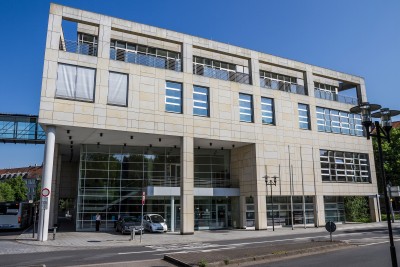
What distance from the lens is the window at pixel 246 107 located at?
103ft

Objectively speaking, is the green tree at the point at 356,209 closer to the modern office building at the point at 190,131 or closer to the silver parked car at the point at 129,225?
the modern office building at the point at 190,131

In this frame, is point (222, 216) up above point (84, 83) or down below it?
below

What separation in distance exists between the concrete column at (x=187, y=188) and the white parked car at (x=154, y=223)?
7.38 ft

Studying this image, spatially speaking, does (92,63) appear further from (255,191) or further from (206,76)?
(255,191)

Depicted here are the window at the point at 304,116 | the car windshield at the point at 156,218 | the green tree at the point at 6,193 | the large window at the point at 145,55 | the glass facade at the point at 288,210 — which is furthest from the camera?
the green tree at the point at 6,193

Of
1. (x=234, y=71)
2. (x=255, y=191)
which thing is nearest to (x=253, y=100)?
(x=234, y=71)

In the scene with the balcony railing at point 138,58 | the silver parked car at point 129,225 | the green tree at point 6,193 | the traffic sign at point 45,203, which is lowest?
the silver parked car at point 129,225

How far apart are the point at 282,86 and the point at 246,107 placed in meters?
7.54

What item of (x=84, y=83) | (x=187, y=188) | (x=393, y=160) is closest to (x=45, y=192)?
(x=84, y=83)

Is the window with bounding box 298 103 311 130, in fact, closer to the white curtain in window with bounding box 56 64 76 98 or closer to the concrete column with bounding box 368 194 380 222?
the concrete column with bounding box 368 194 380 222

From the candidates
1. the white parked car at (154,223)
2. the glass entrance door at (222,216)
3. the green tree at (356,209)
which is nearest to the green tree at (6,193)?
the white parked car at (154,223)

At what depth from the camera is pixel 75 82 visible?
24891 mm

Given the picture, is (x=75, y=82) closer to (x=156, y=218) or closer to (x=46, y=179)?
(x=46, y=179)

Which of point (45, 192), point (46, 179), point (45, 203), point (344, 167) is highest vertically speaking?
point (344, 167)
